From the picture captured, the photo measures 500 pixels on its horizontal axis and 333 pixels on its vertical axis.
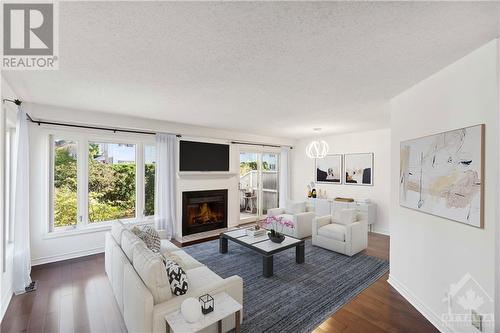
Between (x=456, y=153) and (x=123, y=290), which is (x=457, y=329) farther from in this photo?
(x=123, y=290)

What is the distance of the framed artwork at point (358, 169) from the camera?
5.75 m

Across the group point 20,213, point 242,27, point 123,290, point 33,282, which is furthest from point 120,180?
point 242,27

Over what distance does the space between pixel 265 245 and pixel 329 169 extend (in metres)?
3.87

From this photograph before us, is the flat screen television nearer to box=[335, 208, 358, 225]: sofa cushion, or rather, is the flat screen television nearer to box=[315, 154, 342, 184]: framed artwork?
box=[315, 154, 342, 184]: framed artwork

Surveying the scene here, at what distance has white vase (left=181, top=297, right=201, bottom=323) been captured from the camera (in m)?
1.68

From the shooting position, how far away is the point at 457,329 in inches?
80.5

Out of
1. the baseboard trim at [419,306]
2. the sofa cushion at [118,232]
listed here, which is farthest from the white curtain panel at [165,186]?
the baseboard trim at [419,306]

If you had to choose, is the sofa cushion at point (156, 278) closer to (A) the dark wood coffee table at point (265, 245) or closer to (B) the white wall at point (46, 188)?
(A) the dark wood coffee table at point (265, 245)

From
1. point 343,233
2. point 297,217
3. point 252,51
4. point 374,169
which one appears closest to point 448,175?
point 252,51

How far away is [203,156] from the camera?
18.1 ft

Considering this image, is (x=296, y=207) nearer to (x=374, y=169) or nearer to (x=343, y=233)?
(x=343, y=233)

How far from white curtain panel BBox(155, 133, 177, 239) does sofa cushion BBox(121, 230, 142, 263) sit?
2045 millimetres

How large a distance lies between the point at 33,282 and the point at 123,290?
1.86m

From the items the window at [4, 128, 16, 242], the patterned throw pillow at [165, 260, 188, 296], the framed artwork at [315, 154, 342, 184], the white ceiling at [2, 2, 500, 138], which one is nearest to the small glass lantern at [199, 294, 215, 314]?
the patterned throw pillow at [165, 260, 188, 296]
